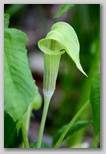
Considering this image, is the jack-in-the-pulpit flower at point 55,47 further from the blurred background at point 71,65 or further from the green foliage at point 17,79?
the blurred background at point 71,65

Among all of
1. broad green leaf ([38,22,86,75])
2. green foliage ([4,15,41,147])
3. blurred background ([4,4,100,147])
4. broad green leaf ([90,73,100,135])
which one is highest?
broad green leaf ([38,22,86,75])

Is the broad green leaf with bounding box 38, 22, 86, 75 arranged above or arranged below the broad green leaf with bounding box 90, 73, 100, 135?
above

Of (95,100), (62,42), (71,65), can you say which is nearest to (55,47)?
(62,42)

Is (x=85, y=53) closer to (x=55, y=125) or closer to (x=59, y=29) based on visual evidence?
(x=55, y=125)

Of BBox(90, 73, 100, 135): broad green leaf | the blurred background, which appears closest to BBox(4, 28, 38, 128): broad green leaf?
BBox(90, 73, 100, 135): broad green leaf

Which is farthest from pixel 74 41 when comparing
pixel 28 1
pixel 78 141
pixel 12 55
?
pixel 78 141

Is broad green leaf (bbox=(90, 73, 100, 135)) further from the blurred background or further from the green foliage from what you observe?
the blurred background

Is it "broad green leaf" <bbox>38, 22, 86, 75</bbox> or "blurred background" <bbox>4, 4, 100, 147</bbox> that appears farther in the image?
"blurred background" <bbox>4, 4, 100, 147</bbox>
